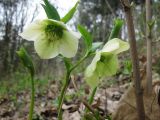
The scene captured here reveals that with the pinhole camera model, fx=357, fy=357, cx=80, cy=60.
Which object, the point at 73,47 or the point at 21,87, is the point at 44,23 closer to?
the point at 73,47

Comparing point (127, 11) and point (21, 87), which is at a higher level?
point (127, 11)

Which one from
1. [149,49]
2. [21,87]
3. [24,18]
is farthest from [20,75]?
[149,49]

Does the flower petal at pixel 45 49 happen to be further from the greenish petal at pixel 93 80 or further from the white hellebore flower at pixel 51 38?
the greenish petal at pixel 93 80

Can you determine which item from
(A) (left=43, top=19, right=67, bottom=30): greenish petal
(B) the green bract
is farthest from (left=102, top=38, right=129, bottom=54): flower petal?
(A) (left=43, top=19, right=67, bottom=30): greenish petal

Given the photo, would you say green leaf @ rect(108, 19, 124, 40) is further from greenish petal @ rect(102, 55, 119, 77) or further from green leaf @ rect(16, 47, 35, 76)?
green leaf @ rect(16, 47, 35, 76)

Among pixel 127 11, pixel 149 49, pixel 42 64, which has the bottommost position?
pixel 42 64

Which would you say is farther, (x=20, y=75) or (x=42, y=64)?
(x=42, y=64)

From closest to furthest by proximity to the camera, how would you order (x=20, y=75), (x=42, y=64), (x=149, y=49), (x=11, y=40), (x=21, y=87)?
(x=149, y=49) < (x=21, y=87) < (x=20, y=75) < (x=42, y=64) < (x=11, y=40)
